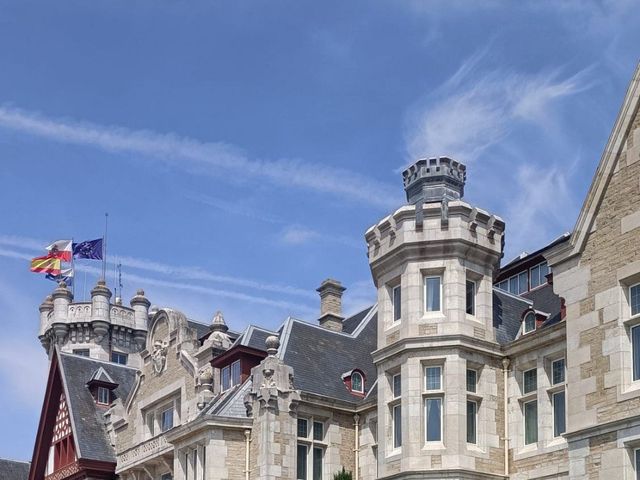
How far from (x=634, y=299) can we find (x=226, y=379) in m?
15.9

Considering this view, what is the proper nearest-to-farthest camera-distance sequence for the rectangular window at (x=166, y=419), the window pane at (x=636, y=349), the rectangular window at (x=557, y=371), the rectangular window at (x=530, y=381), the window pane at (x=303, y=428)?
the window pane at (x=636, y=349), the rectangular window at (x=557, y=371), the rectangular window at (x=530, y=381), the window pane at (x=303, y=428), the rectangular window at (x=166, y=419)

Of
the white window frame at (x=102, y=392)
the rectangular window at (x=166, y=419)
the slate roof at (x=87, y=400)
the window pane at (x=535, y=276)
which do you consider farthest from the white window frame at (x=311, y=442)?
the white window frame at (x=102, y=392)

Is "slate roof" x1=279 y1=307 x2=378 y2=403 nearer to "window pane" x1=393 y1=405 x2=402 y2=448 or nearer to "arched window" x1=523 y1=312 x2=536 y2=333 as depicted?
"window pane" x1=393 y1=405 x2=402 y2=448

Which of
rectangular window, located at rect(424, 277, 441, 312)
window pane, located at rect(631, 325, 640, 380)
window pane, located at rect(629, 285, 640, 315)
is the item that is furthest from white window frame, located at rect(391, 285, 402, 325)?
window pane, located at rect(631, 325, 640, 380)

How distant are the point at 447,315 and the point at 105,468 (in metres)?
16.9

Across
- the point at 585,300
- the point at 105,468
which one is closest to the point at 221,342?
the point at 105,468

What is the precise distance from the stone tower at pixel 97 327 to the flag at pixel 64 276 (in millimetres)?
883

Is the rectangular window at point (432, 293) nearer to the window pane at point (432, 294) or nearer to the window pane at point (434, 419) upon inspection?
the window pane at point (432, 294)

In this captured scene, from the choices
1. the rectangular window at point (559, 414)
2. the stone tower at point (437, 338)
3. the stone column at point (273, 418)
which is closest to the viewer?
the rectangular window at point (559, 414)

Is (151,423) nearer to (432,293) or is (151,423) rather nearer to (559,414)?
(432,293)

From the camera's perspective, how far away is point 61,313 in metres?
66.8

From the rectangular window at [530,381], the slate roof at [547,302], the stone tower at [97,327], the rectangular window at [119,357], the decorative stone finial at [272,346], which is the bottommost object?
the rectangular window at [530,381]

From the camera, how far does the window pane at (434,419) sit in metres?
26.5

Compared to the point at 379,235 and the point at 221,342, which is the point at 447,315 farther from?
the point at 221,342
